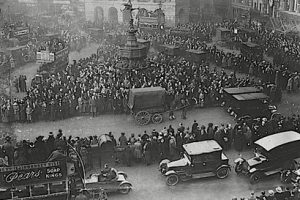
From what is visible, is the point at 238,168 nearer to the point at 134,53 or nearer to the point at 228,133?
the point at 228,133

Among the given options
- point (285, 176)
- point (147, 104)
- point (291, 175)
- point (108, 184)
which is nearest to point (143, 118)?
point (147, 104)

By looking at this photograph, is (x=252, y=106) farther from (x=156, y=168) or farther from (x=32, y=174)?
(x=32, y=174)

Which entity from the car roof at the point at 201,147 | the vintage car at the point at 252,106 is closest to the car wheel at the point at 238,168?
the car roof at the point at 201,147

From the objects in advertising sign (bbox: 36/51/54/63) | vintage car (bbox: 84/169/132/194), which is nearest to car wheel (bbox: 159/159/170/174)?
vintage car (bbox: 84/169/132/194)

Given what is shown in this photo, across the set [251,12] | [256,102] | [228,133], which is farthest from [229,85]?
[251,12]

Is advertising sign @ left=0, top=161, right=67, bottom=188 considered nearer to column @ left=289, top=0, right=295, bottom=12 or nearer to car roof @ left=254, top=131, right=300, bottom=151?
car roof @ left=254, top=131, right=300, bottom=151
